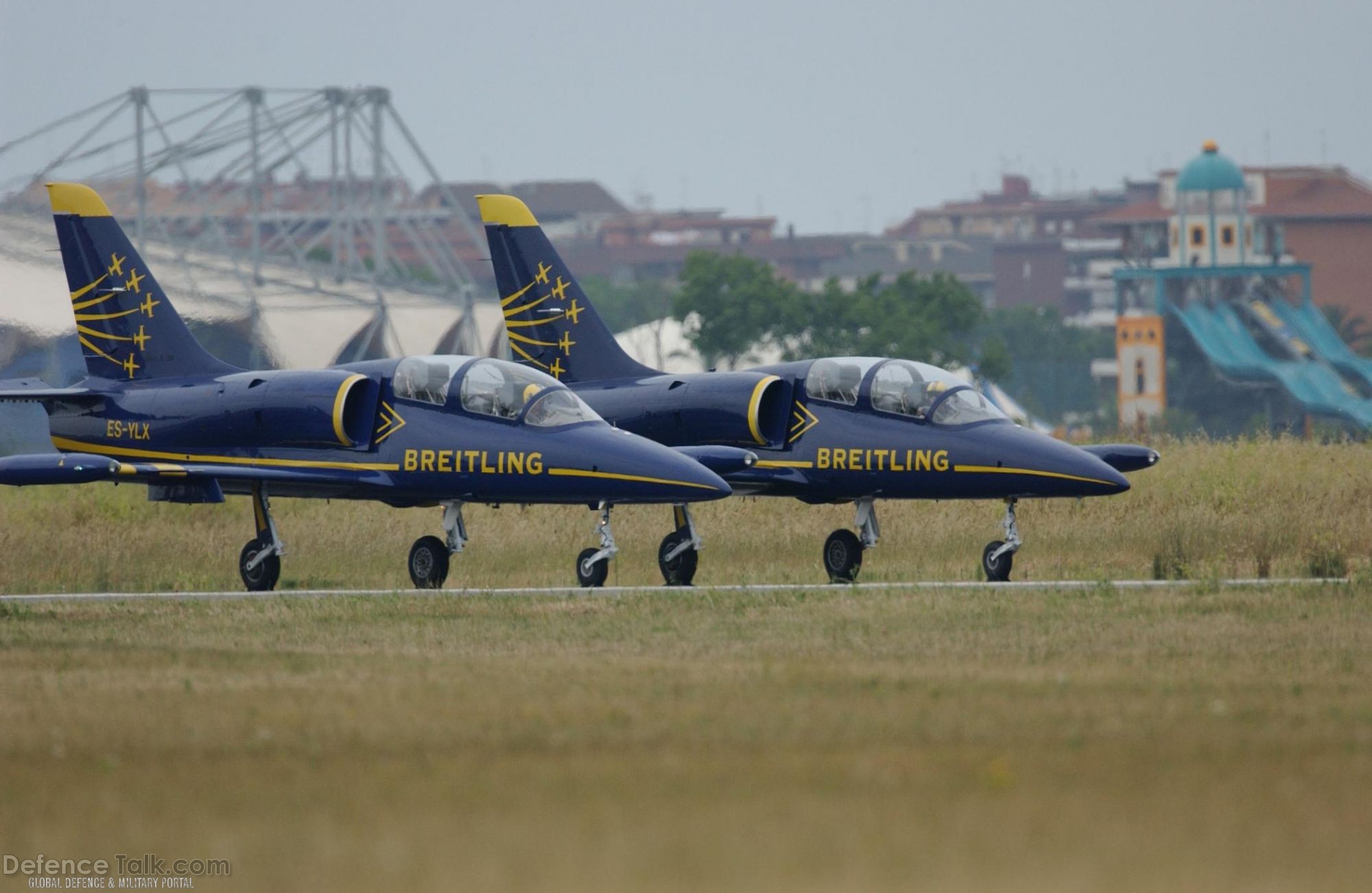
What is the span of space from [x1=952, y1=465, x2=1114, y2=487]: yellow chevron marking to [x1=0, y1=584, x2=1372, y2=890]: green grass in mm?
3724

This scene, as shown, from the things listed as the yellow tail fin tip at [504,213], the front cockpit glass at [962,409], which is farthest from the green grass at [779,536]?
the yellow tail fin tip at [504,213]

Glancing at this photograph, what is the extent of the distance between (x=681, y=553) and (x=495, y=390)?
2.44 metres

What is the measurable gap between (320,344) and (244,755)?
52.6 metres

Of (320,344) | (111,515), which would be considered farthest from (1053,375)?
(111,515)

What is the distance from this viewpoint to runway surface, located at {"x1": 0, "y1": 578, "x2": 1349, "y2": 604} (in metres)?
18.6

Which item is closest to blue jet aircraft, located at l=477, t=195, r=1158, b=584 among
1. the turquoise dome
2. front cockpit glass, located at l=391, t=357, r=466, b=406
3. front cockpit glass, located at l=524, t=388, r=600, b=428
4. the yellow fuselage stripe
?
front cockpit glass, located at l=524, t=388, r=600, b=428

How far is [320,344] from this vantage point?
61.8 m

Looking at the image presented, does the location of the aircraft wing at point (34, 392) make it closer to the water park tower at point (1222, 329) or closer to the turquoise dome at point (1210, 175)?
the water park tower at point (1222, 329)

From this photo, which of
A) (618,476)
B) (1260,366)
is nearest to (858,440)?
(618,476)

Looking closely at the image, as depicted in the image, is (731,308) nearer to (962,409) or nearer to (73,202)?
(73,202)

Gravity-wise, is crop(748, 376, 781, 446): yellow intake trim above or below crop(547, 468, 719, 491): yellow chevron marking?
above

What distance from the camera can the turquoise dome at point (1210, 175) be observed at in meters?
125

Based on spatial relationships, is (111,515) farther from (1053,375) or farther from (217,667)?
(1053,375)

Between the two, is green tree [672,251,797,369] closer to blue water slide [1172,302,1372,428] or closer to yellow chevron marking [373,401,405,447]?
blue water slide [1172,302,1372,428]
